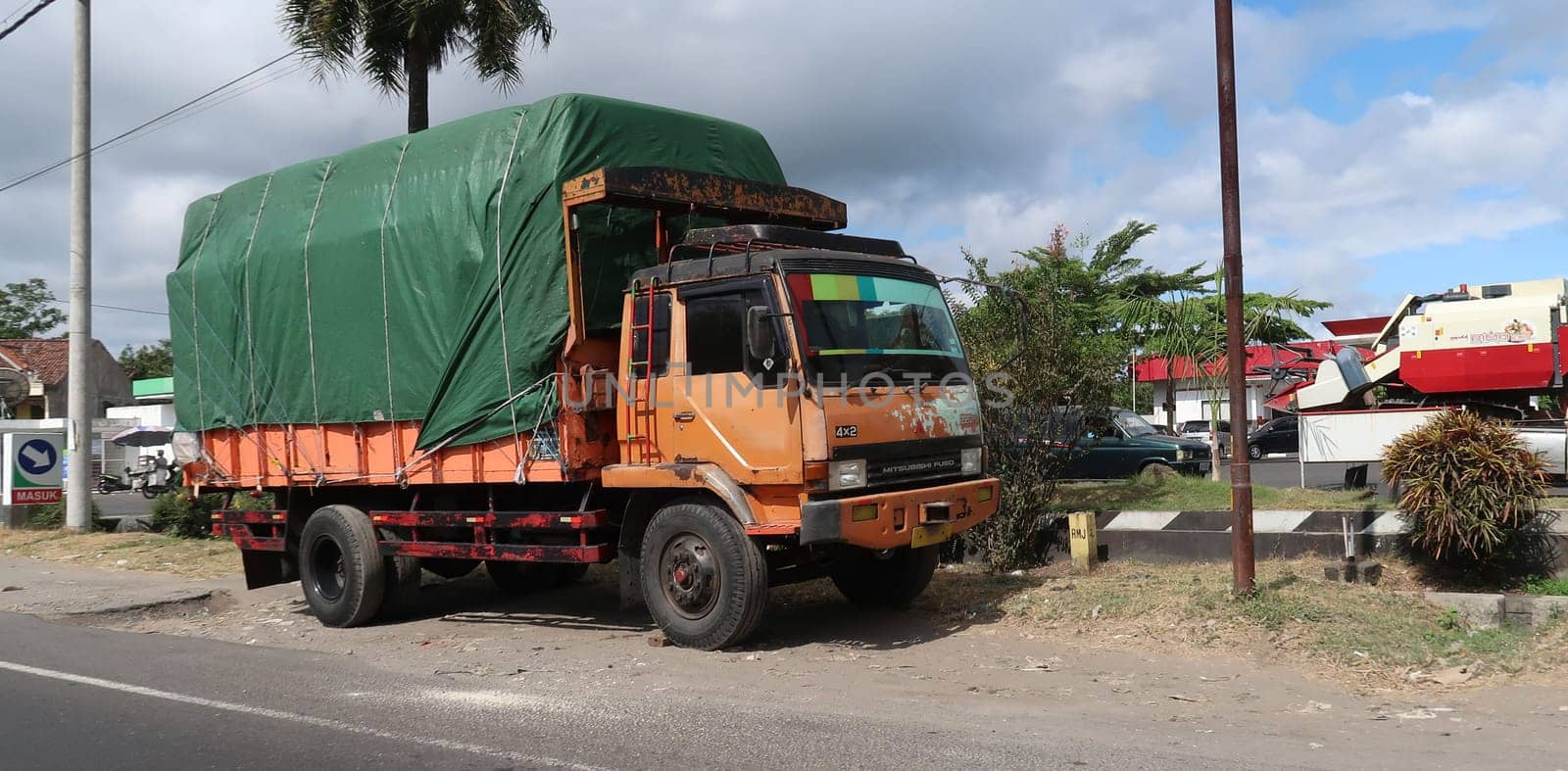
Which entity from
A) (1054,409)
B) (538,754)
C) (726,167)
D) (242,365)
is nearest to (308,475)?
(242,365)

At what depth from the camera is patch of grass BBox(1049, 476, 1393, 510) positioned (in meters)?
12.0

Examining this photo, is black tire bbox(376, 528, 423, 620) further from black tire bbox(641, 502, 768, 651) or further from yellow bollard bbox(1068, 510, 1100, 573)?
yellow bollard bbox(1068, 510, 1100, 573)

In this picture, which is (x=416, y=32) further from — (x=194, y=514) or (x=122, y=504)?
(x=122, y=504)

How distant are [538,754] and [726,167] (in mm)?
5193

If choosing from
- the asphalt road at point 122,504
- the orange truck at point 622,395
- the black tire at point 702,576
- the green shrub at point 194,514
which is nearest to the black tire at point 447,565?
the orange truck at point 622,395

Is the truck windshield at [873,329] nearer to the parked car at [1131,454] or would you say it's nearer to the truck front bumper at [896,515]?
the truck front bumper at [896,515]

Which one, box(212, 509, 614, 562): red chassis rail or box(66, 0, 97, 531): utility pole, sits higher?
box(66, 0, 97, 531): utility pole

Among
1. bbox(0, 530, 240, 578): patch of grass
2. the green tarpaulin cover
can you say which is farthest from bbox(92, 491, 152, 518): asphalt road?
the green tarpaulin cover

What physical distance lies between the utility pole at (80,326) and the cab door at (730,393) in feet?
46.8

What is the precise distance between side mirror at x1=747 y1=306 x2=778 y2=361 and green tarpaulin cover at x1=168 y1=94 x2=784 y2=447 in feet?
5.24

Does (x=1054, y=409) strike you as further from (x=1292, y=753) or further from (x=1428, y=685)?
(x=1292, y=753)

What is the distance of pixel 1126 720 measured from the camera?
19.7 ft

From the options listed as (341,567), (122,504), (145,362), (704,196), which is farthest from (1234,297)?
(145,362)

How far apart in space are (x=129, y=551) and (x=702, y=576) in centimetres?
1158
